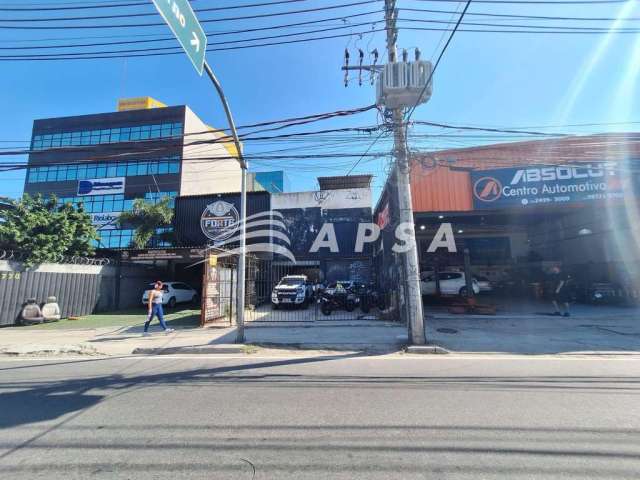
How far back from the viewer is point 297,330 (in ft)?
36.4

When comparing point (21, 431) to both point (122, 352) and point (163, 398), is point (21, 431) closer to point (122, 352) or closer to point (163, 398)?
point (163, 398)

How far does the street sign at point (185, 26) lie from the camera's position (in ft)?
13.5

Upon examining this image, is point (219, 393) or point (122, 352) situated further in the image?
point (122, 352)

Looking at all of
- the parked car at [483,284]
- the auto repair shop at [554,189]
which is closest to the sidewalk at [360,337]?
the auto repair shop at [554,189]

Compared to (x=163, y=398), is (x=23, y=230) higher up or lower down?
higher up

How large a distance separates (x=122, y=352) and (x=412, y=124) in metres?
10.5

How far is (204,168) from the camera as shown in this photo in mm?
40906

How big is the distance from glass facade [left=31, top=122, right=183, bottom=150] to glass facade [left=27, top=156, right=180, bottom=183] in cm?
308

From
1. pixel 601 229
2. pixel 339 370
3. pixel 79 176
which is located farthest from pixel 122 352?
pixel 79 176

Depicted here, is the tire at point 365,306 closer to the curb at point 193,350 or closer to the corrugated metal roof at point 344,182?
the curb at point 193,350

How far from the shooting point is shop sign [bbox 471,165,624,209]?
13461 millimetres

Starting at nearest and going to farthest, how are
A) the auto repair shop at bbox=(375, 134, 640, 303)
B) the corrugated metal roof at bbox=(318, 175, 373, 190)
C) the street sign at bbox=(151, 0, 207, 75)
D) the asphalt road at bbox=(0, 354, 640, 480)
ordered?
the asphalt road at bbox=(0, 354, 640, 480) < the street sign at bbox=(151, 0, 207, 75) < the auto repair shop at bbox=(375, 134, 640, 303) < the corrugated metal roof at bbox=(318, 175, 373, 190)

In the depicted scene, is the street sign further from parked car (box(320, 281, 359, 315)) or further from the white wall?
the white wall

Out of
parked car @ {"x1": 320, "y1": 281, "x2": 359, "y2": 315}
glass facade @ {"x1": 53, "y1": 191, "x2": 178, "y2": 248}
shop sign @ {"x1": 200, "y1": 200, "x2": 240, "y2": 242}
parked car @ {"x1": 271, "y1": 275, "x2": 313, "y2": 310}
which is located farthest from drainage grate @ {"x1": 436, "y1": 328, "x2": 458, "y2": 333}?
glass facade @ {"x1": 53, "y1": 191, "x2": 178, "y2": 248}
